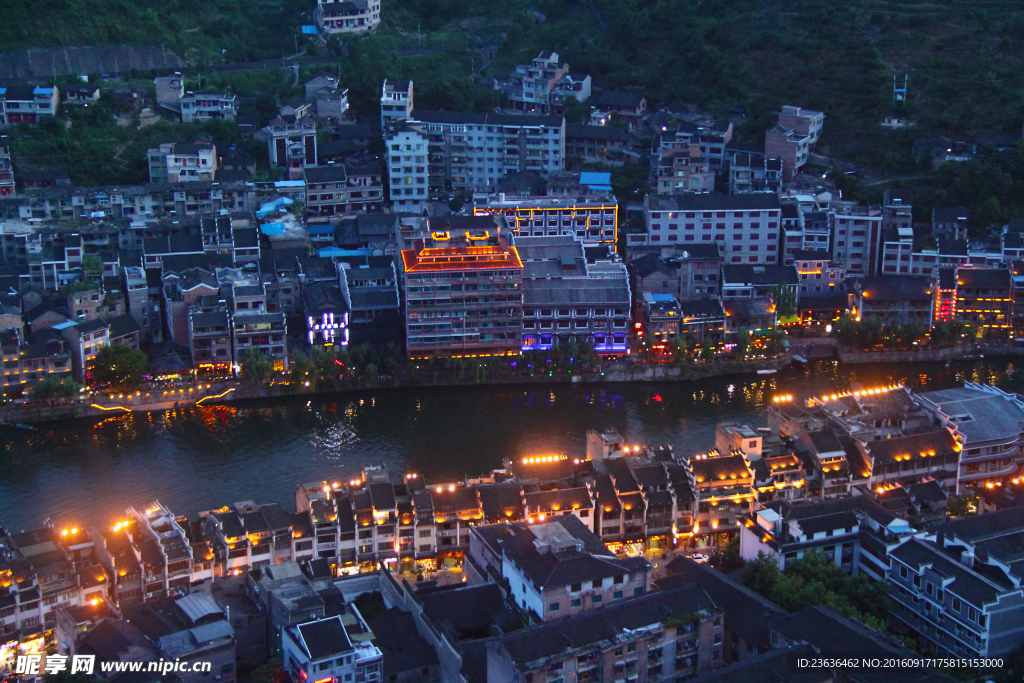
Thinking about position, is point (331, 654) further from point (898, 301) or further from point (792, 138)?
point (792, 138)

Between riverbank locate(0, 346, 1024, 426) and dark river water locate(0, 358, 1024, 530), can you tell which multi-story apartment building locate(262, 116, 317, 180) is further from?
dark river water locate(0, 358, 1024, 530)

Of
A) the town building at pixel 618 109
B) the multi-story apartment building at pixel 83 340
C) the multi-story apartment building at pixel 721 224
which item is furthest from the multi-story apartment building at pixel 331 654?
the town building at pixel 618 109

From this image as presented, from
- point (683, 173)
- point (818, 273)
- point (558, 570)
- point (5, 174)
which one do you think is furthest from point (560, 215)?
point (558, 570)

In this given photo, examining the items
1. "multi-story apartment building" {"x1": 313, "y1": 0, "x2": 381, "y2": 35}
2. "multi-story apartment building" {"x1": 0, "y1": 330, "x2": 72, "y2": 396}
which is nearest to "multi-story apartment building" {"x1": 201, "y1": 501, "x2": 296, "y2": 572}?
"multi-story apartment building" {"x1": 0, "y1": 330, "x2": 72, "y2": 396}

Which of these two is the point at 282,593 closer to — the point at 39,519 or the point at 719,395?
the point at 39,519

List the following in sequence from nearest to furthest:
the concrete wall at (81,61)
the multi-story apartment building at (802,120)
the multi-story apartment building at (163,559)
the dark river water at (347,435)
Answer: the multi-story apartment building at (163,559)
the dark river water at (347,435)
the multi-story apartment building at (802,120)
the concrete wall at (81,61)

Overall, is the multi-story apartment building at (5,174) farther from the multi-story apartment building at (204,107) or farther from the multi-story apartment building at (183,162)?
the multi-story apartment building at (204,107)

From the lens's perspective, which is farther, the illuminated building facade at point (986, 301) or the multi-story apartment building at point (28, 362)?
the illuminated building facade at point (986, 301)
